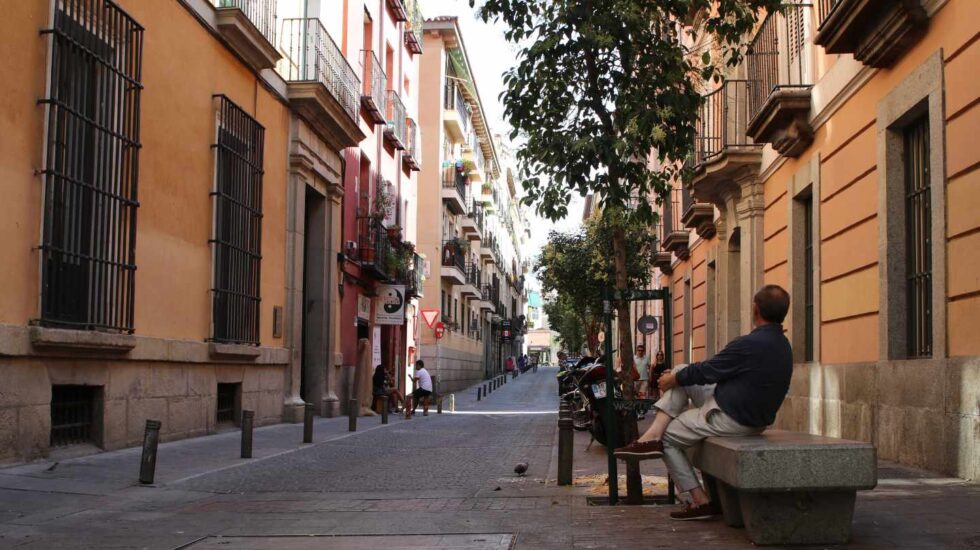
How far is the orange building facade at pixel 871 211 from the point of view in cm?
860

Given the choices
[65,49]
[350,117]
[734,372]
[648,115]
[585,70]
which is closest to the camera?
[734,372]

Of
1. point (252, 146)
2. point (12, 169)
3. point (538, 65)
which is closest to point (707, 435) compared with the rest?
point (538, 65)

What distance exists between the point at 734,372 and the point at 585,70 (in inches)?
154

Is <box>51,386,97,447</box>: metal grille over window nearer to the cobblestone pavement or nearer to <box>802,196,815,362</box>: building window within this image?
the cobblestone pavement

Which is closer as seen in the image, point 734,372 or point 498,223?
point 734,372

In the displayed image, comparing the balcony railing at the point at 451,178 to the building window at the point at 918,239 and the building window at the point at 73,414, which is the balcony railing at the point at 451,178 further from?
the building window at the point at 918,239

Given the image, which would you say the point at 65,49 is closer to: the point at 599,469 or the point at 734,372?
the point at 599,469

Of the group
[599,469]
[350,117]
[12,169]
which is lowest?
[599,469]

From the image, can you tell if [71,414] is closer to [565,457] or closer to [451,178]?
[565,457]

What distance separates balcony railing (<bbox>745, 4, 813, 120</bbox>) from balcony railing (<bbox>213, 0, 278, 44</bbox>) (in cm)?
803

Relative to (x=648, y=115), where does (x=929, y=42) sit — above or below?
above

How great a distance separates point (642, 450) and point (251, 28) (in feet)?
37.6

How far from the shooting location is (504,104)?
31.3 ft

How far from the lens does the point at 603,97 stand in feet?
30.8
